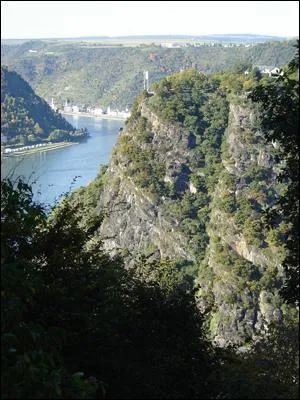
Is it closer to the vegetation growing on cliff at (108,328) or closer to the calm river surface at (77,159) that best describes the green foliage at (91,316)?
the vegetation growing on cliff at (108,328)

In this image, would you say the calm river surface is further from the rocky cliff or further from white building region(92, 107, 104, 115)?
white building region(92, 107, 104, 115)

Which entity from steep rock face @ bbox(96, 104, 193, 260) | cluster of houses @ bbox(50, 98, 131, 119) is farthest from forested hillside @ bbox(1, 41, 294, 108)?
steep rock face @ bbox(96, 104, 193, 260)

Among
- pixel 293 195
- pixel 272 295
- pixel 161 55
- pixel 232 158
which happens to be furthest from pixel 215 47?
pixel 293 195

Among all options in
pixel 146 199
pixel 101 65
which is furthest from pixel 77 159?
pixel 101 65

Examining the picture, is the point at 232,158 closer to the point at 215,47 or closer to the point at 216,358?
the point at 216,358

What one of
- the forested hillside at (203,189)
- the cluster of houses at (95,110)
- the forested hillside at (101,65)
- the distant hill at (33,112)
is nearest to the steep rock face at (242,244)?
the forested hillside at (203,189)

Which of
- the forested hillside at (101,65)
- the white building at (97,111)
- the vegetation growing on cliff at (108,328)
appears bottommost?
the white building at (97,111)

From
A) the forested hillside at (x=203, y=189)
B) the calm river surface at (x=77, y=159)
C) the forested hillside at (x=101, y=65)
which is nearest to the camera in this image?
the forested hillside at (x=203, y=189)
